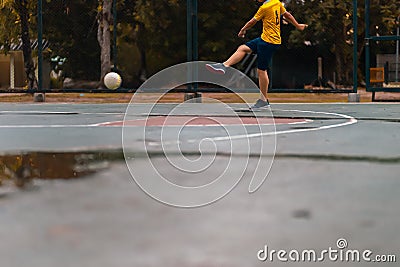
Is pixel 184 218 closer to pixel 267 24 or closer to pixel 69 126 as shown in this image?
pixel 69 126

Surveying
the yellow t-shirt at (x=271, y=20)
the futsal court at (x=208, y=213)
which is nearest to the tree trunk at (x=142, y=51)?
the yellow t-shirt at (x=271, y=20)

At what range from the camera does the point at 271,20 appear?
6352mm

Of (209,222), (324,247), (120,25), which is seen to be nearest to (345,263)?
(324,247)

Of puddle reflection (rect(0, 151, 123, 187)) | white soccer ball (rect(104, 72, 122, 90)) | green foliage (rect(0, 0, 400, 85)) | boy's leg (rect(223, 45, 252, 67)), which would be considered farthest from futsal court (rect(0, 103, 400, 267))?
green foliage (rect(0, 0, 400, 85))

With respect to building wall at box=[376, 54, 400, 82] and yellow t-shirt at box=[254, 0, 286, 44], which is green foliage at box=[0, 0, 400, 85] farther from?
yellow t-shirt at box=[254, 0, 286, 44]

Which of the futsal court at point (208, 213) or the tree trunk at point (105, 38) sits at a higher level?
the tree trunk at point (105, 38)

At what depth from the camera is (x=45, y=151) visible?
2652mm

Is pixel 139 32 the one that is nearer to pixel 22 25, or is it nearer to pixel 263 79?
pixel 22 25

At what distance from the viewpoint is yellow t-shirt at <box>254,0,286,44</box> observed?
20.8ft

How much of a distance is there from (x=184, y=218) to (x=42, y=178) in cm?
69

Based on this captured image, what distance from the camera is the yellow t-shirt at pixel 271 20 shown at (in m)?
6.33

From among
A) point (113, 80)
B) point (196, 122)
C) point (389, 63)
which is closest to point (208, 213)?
point (196, 122)

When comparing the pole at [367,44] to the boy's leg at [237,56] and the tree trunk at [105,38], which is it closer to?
the boy's leg at [237,56]

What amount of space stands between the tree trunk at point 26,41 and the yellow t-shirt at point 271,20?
6.72 metres
